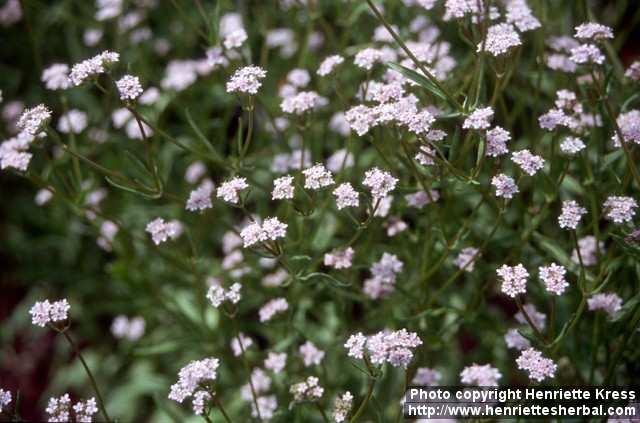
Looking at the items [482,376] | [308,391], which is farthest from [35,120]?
[482,376]

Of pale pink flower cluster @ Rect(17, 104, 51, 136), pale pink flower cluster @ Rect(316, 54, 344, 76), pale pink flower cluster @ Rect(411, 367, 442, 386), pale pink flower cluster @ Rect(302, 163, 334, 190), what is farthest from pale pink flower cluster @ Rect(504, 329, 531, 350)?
pale pink flower cluster @ Rect(17, 104, 51, 136)

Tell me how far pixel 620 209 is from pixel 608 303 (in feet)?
1.43

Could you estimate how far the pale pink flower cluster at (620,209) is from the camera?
2.43m

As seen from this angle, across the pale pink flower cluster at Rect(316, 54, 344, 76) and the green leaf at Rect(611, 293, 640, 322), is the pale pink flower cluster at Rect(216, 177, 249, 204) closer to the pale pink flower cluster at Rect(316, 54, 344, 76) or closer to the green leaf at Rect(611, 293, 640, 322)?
the pale pink flower cluster at Rect(316, 54, 344, 76)

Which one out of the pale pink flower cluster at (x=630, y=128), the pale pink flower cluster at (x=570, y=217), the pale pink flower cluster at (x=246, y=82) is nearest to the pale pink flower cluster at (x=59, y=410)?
the pale pink flower cluster at (x=246, y=82)

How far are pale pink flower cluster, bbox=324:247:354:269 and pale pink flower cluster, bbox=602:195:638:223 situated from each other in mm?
938

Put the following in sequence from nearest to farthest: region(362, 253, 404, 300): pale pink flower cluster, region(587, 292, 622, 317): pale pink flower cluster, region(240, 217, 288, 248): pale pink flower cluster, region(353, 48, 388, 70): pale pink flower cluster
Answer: region(240, 217, 288, 248): pale pink flower cluster, region(587, 292, 622, 317): pale pink flower cluster, region(353, 48, 388, 70): pale pink flower cluster, region(362, 253, 404, 300): pale pink flower cluster

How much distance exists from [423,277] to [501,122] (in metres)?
1.25

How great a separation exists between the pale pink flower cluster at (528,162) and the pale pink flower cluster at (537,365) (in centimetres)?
61

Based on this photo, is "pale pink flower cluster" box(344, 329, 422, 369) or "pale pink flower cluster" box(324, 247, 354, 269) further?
"pale pink flower cluster" box(324, 247, 354, 269)

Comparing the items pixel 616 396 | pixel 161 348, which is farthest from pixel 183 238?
pixel 616 396

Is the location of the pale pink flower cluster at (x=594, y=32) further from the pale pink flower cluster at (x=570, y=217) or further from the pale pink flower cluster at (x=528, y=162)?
the pale pink flower cluster at (x=570, y=217)

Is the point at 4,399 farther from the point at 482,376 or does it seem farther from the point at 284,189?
the point at 482,376

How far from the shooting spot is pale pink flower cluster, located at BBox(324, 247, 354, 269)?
2.79m
